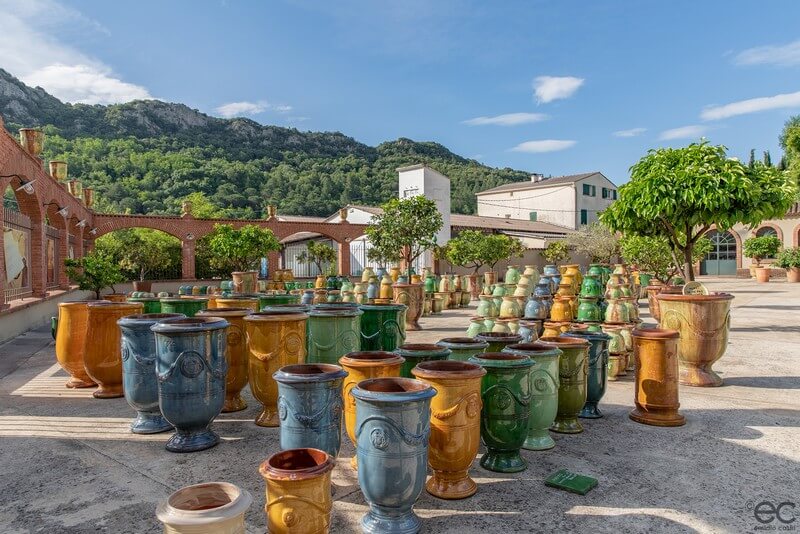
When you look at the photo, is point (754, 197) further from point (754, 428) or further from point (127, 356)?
point (127, 356)

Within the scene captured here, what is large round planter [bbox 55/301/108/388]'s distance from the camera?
599cm

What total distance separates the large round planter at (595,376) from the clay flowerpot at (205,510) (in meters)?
3.59

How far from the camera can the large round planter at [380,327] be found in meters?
5.92

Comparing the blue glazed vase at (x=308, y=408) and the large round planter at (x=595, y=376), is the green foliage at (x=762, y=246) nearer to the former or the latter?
the large round planter at (x=595, y=376)

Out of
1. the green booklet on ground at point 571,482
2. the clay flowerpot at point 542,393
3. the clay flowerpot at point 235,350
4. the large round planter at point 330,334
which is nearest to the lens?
the green booklet on ground at point 571,482

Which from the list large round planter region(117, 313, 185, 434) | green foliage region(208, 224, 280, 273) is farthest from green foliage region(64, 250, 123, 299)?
large round planter region(117, 313, 185, 434)

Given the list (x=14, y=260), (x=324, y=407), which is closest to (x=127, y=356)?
(x=324, y=407)

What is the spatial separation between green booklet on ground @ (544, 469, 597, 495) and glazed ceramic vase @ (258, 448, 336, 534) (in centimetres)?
161

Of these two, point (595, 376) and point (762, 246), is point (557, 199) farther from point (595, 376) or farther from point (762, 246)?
point (595, 376)

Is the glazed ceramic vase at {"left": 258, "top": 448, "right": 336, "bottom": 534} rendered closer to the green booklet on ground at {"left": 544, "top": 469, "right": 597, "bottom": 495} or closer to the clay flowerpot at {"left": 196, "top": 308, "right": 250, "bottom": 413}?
the green booklet on ground at {"left": 544, "top": 469, "right": 597, "bottom": 495}

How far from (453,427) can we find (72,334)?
16.3 feet

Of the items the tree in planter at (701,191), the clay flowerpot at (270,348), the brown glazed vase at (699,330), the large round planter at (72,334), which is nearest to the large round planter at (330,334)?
the clay flowerpot at (270,348)

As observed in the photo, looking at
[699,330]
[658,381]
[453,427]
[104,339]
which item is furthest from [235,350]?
[699,330]

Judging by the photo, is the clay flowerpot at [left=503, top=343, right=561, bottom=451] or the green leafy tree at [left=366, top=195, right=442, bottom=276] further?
the green leafy tree at [left=366, top=195, right=442, bottom=276]
